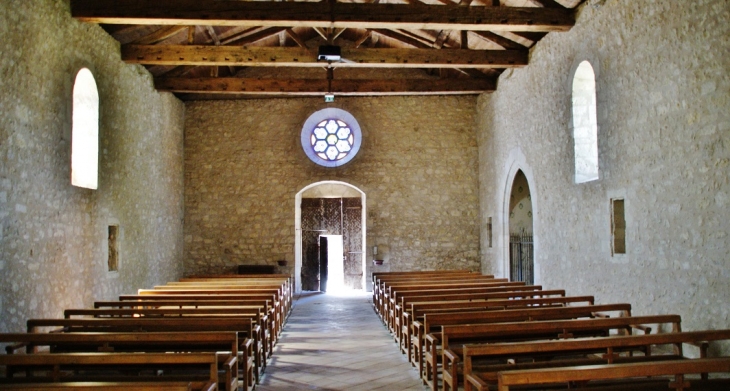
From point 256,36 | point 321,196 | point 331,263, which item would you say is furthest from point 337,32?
point 331,263

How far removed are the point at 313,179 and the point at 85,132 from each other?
238 inches

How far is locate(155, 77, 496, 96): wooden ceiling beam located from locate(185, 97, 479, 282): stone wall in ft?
5.08

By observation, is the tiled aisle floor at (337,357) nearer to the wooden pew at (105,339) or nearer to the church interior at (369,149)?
the church interior at (369,149)

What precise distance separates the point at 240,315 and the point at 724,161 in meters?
4.87

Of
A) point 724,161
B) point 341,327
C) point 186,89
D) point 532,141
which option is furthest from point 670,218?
point 186,89

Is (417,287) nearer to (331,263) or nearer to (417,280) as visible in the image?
(417,280)

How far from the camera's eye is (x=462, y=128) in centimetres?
1400

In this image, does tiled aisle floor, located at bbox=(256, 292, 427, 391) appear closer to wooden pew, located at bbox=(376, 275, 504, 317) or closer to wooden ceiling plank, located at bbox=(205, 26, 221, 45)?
wooden pew, located at bbox=(376, 275, 504, 317)

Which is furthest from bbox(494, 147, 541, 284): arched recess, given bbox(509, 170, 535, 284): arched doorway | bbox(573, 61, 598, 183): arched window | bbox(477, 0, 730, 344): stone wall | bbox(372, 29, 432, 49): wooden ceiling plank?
bbox(372, 29, 432, 49): wooden ceiling plank

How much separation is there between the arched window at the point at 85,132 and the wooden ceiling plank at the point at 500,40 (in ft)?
21.1

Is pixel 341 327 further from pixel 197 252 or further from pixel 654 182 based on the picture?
pixel 197 252

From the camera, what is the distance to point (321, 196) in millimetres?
14594

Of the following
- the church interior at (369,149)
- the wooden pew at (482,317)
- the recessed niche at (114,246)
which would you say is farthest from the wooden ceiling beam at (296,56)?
the wooden pew at (482,317)

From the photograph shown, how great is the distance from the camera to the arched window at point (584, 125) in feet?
27.7
